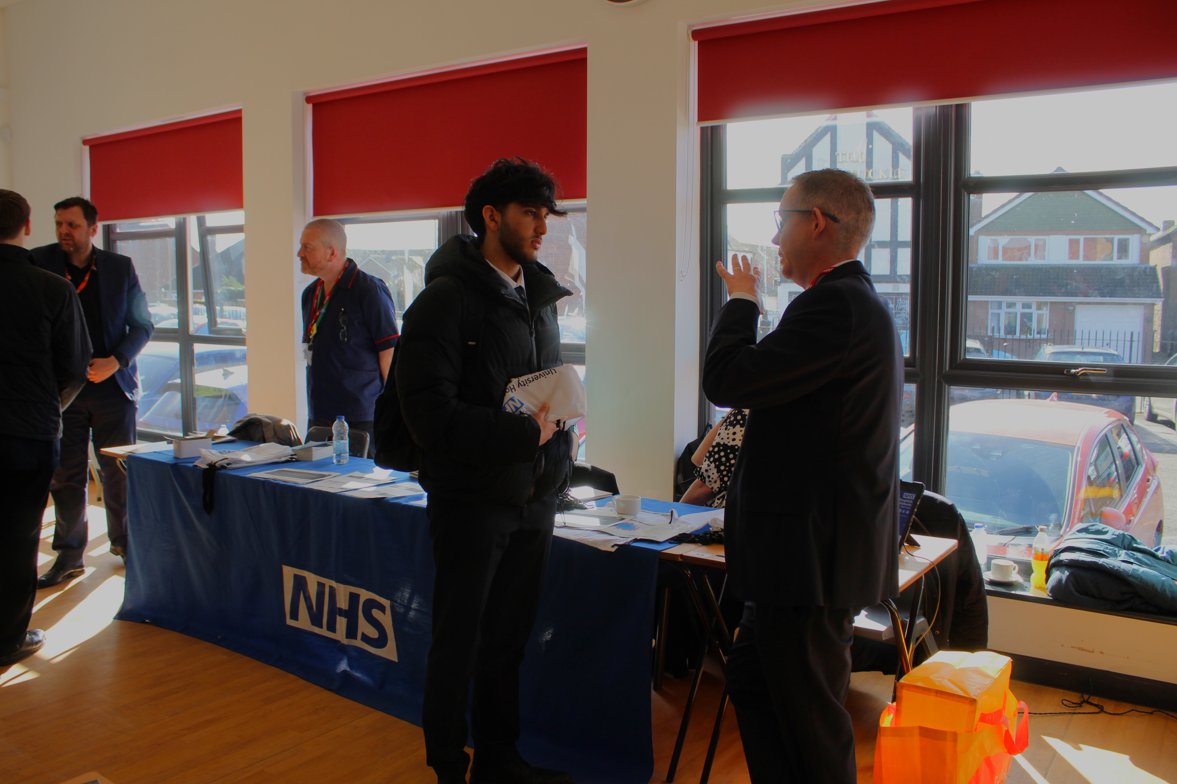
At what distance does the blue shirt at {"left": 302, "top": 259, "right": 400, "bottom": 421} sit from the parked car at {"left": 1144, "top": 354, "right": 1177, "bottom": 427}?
9.99ft

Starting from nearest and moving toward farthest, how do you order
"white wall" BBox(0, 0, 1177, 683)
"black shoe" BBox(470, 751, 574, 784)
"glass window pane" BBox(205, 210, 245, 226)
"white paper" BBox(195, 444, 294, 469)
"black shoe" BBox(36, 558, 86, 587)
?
"black shoe" BBox(470, 751, 574, 784) < "white paper" BBox(195, 444, 294, 469) < "white wall" BBox(0, 0, 1177, 683) < "black shoe" BBox(36, 558, 86, 587) < "glass window pane" BBox(205, 210, 245, 226)

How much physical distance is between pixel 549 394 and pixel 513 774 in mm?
1007

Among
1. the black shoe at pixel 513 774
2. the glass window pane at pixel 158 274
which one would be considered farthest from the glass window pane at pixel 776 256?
the glass window pane at pixel 158 274

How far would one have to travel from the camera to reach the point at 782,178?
4.02m

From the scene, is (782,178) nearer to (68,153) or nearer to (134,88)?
(134,88)

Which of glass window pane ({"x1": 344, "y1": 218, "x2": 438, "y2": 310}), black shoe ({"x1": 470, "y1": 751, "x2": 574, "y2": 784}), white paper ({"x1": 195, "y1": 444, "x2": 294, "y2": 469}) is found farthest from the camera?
glass window pane ({"x1": 344, "y1": 218, "x2": 438, "y2": 310})

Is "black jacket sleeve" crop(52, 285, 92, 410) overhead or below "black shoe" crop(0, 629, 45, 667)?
overhead

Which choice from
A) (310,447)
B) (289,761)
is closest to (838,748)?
(289,761)

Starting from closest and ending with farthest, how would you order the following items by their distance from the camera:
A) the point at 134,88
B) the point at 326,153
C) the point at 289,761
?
1. the point at 289,761
2. the point at 326,153
3. the point at 134,88

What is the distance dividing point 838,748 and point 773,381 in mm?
737

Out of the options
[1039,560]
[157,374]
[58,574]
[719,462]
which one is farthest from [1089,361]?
[157,374]

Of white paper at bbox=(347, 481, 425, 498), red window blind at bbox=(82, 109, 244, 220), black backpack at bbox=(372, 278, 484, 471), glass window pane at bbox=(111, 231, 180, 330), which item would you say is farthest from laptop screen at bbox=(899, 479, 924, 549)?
glass window pane at bbox=(111, 231, 180, 330)

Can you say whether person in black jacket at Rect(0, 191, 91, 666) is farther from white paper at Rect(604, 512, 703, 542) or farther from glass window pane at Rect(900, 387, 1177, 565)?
glass window pane at Rect(900, 387, 1177, 565)

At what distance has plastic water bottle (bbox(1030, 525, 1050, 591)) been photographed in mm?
3412
